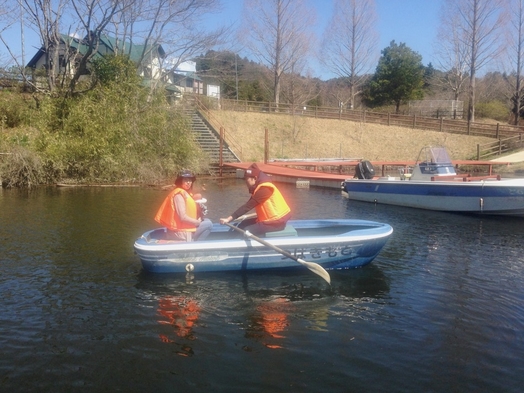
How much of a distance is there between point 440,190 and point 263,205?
31.5 feet

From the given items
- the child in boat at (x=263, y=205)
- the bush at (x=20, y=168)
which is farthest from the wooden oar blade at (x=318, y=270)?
the bush at (x=20, y=168)

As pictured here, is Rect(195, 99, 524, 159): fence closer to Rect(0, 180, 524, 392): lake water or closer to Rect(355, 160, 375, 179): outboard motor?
Rect(355, 160, 375, 179): outboard motor

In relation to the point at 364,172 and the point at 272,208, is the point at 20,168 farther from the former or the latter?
the point at 272,208

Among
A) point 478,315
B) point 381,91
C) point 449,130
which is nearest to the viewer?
point 478,315

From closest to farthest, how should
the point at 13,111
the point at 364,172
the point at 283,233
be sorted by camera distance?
the point at 283,233 → the point at 364,172 → the point at 13,111

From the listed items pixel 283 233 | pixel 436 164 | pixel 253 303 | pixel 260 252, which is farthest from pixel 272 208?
pixel 436 164

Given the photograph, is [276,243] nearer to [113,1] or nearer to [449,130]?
[113,1]

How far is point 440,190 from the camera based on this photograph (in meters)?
16.5

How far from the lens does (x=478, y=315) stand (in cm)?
715

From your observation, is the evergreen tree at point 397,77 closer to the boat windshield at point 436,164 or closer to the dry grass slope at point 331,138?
the dry grass slope at point 331,138

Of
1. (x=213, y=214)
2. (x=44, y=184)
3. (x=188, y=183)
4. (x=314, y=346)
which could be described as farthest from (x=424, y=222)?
(x=44, y=184)

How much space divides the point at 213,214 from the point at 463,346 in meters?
9.69

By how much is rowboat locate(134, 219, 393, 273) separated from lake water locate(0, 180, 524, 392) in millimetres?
227

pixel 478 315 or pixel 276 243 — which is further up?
pixel 276 243
